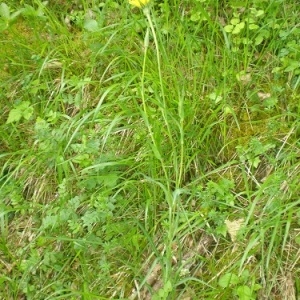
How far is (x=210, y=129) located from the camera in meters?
2.57

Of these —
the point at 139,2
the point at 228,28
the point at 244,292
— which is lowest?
the point at 244,292

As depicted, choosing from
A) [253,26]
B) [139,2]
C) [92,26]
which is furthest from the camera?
[92,26]

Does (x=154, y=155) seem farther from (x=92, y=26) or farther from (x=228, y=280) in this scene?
(x=92, y=26)

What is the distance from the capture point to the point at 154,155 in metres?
2.40

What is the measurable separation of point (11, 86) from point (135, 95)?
31.4 inches

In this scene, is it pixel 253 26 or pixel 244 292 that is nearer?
pixel 244 292

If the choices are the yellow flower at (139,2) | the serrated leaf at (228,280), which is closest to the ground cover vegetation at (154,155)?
the serrated leaf at (228,280)

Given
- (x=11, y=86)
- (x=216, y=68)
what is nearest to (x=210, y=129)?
(x=216, y=68)

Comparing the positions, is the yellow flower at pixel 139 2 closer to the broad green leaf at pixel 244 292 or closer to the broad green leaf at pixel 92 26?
the broad green leaf at pixel 92 26

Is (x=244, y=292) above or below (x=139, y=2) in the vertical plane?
below

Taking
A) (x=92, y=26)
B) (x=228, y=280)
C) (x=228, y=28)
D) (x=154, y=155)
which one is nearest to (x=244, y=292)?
(x=228, y=280)

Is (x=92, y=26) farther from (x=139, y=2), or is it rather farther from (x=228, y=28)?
(x=139, y=2)

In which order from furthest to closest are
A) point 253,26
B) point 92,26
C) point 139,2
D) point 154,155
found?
1. point 92,26
2. point 253,26
3. point 154,155
4. point 139,2

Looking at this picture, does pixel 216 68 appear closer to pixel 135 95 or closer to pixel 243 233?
pixel 135 95
